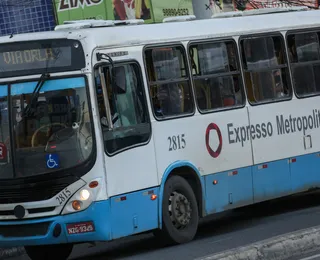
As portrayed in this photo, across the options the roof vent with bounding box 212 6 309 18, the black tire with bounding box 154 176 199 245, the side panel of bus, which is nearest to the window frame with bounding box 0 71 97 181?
the side panel of bus

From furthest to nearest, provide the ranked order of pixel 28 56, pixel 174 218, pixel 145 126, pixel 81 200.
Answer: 1. pixel 174 218
2. pixel 145 126
3. pixel 28 56
4. pixel 81 200

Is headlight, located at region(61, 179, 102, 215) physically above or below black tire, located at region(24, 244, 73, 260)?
above

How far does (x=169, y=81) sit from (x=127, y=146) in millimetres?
1426

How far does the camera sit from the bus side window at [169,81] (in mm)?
12734

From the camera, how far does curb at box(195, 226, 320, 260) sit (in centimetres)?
1042

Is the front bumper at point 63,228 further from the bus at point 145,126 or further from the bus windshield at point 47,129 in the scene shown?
the bus windshield at point 47,129

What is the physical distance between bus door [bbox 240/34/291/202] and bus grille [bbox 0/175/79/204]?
3884mm

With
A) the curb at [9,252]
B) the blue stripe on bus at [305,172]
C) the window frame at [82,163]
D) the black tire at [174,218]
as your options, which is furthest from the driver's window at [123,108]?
the curb at [9,252]

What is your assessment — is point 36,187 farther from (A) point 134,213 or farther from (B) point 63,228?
(A) point 134,213

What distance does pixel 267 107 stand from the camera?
1474 centimetres

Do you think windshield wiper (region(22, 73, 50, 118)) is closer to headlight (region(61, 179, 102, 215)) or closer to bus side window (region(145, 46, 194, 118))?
headlight (region(61, 179, 102, 215))

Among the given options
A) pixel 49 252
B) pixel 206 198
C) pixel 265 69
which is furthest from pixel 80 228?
pixel 265 69

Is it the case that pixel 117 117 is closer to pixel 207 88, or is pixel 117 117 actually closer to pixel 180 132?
pixel 180 132

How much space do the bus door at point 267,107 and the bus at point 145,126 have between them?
23mm
